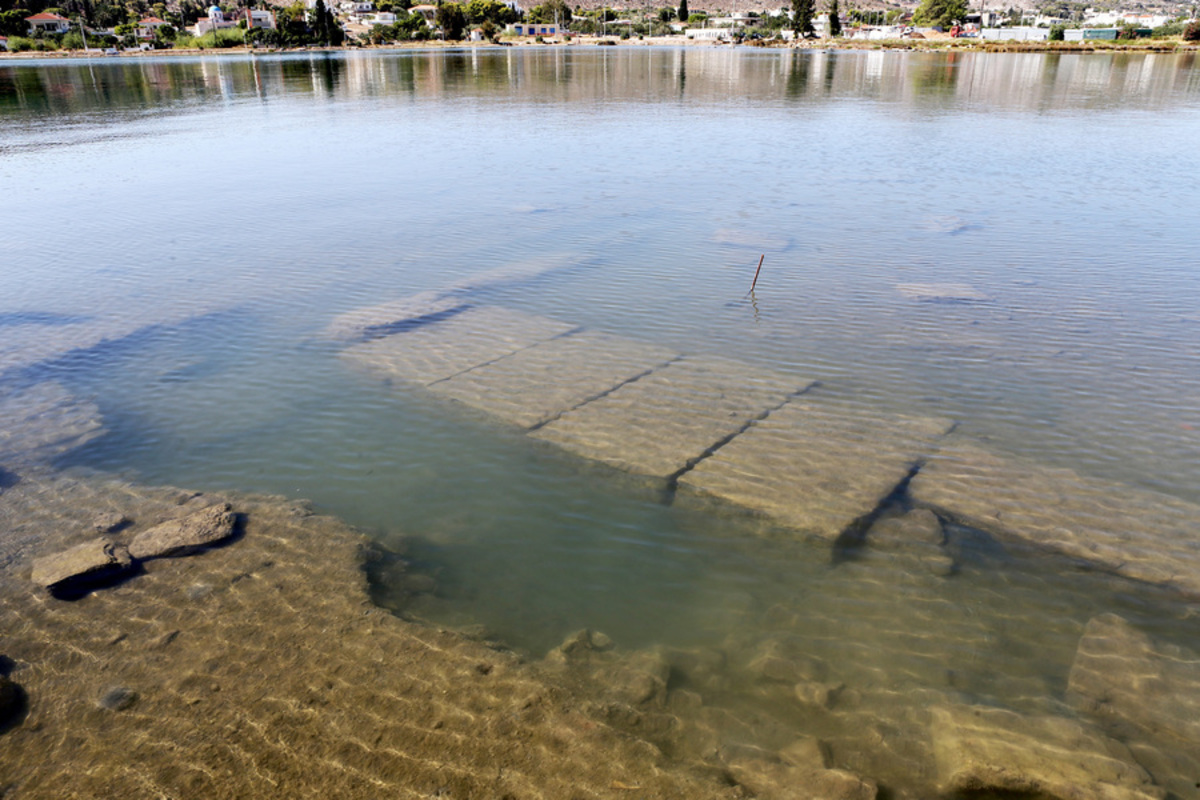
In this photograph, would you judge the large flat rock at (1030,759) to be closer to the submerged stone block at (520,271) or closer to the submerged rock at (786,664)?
the submerged rock at (786,664)

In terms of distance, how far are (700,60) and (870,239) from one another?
80686 mm

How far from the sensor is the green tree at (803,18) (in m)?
132

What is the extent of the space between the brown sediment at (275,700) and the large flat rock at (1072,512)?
12.4 ft

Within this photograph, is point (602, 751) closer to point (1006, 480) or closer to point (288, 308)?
point (1006, 480)

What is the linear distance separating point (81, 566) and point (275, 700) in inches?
100.0

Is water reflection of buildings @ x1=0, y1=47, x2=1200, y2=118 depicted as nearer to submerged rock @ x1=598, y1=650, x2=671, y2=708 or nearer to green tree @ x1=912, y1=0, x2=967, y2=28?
submerged rock @ x1=598, y1=650, x2=671, y2=708

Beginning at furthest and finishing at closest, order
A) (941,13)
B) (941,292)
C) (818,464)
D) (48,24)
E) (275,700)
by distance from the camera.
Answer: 1. (941,13)
2. (48,24)
3. (941,292)
4. (818,464)
5. (275,700)

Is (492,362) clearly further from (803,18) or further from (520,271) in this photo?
(803,18)

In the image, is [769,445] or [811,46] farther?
[811,46]

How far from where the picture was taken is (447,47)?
134500 mm

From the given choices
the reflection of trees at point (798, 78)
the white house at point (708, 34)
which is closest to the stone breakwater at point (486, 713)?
the reflection of trees at point (798, 78)

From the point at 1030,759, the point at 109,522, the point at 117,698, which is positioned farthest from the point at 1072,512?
the point at 109,522

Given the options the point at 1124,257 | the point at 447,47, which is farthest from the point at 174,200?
→ the point at 447,47

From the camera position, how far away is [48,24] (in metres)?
124
